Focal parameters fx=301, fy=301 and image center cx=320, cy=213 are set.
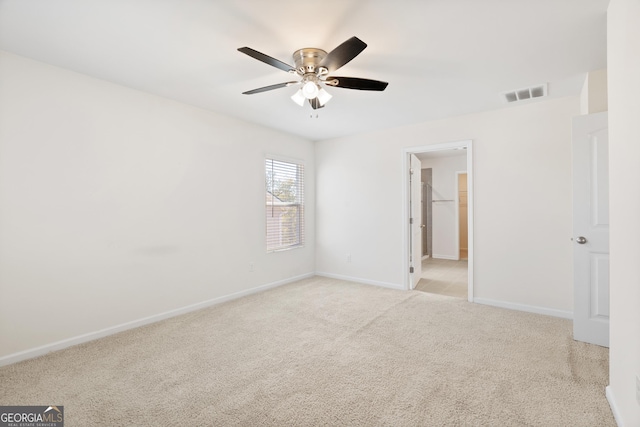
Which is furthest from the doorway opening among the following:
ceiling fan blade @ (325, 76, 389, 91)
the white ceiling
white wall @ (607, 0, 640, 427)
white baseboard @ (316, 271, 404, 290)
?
ceiling fan blade @ (325, 76, 389, 91)

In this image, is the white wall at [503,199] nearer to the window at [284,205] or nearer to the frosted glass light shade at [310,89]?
the window at [284,205]

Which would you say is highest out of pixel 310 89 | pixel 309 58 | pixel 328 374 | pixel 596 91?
pixel 309 58

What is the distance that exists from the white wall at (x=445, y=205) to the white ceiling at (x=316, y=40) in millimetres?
4085

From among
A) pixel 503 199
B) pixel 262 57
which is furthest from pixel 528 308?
pixel 262 57

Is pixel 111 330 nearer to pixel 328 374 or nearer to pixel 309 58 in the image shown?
pixel 328 374

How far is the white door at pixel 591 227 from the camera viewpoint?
2.62m

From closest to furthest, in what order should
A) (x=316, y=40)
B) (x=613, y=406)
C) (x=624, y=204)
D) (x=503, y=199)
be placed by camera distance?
(x=624, y=204) < (x=613, y=406) < (x=316, y=40) < (x=503, y=199)

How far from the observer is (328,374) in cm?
226

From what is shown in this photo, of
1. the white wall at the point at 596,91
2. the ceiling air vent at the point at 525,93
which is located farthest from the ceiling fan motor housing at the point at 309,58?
the white wall at the point at 596,91

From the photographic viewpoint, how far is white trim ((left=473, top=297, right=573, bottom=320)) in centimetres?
342

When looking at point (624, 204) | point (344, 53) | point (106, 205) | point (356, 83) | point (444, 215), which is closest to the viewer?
point (624, 204)

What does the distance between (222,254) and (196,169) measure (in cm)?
116

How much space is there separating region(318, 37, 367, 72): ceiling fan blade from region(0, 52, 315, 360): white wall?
7.33 feet

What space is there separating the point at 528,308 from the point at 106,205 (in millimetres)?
4830
